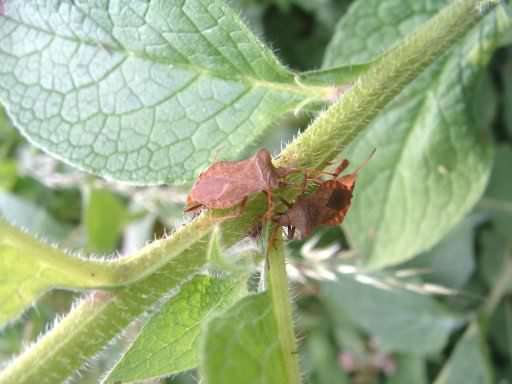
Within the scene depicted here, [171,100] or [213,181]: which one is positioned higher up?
[171,100]

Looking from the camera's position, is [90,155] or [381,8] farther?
[381,8]

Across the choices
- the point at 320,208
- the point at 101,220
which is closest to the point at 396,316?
the point at 101,220

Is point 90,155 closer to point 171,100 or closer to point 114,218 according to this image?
point 171,100

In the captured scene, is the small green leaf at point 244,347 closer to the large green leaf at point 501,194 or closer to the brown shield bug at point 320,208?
the brown shield bug at point 320,208

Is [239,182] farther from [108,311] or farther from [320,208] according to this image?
[108,311]

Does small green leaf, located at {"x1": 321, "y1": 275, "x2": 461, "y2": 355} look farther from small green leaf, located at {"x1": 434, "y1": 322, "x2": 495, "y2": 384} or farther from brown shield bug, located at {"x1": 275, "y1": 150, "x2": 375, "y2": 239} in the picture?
brown shield bug, located at {"x1": 275, "y1": 150, "x2": 375, "y2": 239}

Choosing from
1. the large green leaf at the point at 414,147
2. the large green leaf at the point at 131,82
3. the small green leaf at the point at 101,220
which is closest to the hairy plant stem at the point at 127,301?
the large green leaf at the point at 131,82

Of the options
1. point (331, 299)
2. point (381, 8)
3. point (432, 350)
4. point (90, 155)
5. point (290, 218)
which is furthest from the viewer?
point (331, 299)

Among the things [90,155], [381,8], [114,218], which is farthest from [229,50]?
[114,218]
